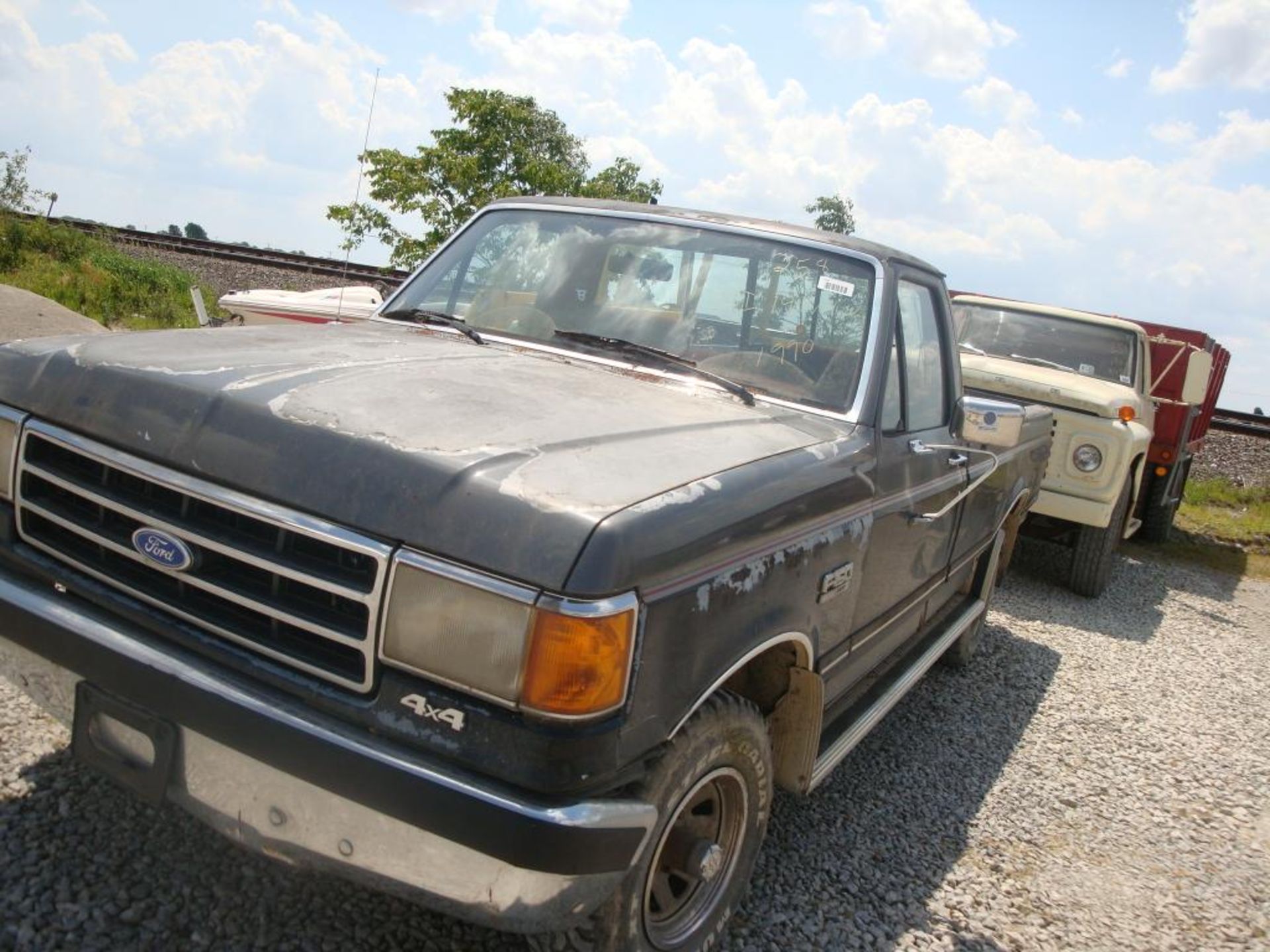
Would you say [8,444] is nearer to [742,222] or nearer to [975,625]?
[742,222]

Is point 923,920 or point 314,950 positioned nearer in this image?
point 314,950

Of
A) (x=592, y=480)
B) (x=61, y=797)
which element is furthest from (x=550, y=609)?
(x=61, y=797)

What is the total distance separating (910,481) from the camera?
324 centimetres

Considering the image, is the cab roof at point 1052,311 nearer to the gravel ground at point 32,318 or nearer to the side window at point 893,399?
the side window at point 893,399

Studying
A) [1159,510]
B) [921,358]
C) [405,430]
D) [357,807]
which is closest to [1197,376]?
[1159,510]

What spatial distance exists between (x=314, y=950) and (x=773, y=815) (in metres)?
1.67

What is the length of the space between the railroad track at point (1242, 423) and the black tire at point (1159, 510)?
11.5 ft

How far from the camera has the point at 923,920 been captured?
10.1 ft

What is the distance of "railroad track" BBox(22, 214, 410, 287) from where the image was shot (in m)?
17.5

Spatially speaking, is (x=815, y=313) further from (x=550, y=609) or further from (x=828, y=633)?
(x=550, y=609)

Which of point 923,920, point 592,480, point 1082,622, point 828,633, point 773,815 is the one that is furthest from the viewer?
point 1082,622

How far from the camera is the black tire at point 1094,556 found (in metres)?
7.35

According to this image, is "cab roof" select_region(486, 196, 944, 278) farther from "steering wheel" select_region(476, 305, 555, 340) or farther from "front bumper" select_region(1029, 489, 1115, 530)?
"front bumper" select_region(1029, 489, 1115, 530)

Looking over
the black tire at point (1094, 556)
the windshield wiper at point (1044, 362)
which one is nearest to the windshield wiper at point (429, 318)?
the black tire at point (1094, 556)
